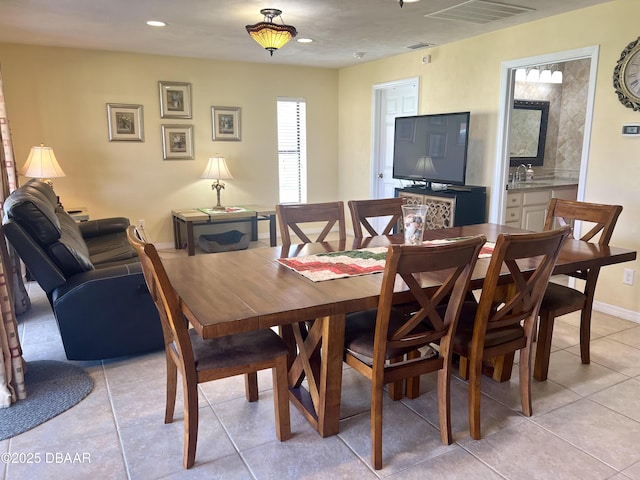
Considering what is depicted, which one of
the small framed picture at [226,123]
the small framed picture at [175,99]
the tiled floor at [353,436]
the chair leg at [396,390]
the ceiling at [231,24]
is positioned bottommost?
the tiled floor at [353,436]

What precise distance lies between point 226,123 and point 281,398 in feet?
15.5

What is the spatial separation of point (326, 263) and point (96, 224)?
293cm

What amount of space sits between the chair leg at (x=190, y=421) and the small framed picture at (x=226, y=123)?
4668mm

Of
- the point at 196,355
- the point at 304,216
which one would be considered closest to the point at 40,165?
the point at 304,216

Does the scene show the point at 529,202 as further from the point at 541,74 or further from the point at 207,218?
the point at 207,218

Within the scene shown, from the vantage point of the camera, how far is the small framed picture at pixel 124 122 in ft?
17.9

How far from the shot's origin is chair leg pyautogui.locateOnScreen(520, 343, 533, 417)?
2237mm

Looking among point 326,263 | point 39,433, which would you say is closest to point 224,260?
point 326,263

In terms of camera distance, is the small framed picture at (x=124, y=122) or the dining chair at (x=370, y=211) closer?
the dining chair at (x=370, y=211)

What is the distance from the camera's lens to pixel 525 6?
3555 millimetres

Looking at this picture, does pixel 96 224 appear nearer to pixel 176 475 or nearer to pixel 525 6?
pixel 176 475

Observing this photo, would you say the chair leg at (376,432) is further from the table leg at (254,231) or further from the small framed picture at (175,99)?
the small framed picture at (175,99)

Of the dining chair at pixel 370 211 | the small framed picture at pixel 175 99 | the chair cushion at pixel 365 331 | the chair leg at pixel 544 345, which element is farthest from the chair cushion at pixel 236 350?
Answer: the small framed picture at pixel 175 99

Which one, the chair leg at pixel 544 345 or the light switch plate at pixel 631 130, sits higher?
the light switch plate at pixel 631 130
